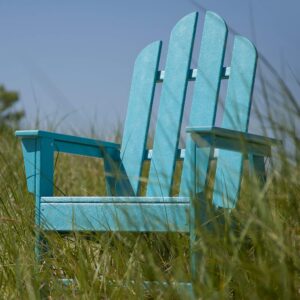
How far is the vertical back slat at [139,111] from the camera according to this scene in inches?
148

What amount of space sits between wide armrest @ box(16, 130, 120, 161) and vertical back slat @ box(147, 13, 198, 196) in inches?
11.7

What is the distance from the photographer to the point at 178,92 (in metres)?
3.75

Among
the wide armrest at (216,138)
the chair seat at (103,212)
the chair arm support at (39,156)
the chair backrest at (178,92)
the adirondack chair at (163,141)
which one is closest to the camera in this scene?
the wide armrest at (216,138)

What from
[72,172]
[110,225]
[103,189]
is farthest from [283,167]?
[72,172]

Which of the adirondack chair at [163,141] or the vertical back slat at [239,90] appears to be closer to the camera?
the adirondack chair at [163,141]

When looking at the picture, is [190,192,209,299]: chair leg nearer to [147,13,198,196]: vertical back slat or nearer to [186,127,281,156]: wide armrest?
[186,127,281,156]: wide armrest

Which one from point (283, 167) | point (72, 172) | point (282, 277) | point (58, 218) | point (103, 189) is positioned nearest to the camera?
point (282, 277)

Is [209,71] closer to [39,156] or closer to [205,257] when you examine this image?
[39,156]

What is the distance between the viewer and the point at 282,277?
173 centimetres

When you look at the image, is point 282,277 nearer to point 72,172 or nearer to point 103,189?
point 103,189

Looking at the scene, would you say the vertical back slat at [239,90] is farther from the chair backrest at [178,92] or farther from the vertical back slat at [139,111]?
the vertical back slat at [139,111]

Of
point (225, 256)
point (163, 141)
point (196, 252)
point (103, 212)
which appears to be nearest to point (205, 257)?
point (225, 256)

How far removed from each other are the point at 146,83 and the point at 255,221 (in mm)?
2194

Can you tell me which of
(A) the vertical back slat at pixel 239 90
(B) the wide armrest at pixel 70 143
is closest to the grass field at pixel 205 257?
(B) the wide armrest at pixel 70 143
